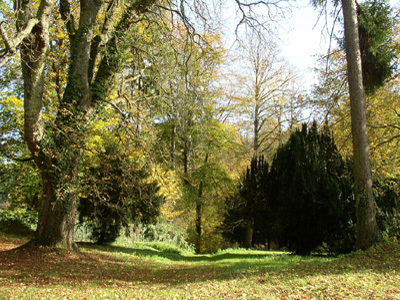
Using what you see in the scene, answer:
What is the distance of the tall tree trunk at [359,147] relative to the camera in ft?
29.2

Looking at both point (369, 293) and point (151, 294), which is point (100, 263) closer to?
point (151, 294)

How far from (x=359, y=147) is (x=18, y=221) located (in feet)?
52.4

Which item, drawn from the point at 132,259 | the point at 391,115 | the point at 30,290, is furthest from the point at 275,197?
the point at 30,290

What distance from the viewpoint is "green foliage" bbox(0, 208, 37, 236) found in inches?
589

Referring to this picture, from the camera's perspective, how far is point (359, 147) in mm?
9375

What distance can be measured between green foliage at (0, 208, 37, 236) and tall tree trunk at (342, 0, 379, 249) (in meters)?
14.7

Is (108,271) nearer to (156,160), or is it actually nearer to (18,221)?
(156,160)

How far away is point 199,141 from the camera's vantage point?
67.3 ft

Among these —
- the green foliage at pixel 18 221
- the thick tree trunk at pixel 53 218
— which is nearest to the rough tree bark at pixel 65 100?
the thick tree trunk at pixel 53 218

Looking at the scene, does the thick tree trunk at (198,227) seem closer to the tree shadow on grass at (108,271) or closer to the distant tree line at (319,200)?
the distant tree line at (319,200)

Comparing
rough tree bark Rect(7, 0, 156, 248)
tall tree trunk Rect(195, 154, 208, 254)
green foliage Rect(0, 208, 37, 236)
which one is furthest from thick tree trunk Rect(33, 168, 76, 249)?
tall tree trunk Rect(195, 154, 208, 254)

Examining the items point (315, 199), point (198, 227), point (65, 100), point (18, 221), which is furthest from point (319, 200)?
point (18, 221)

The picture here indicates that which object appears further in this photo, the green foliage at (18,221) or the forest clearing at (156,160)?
the green foliage at (18,221)

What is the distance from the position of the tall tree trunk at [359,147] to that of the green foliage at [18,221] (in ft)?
48.2
